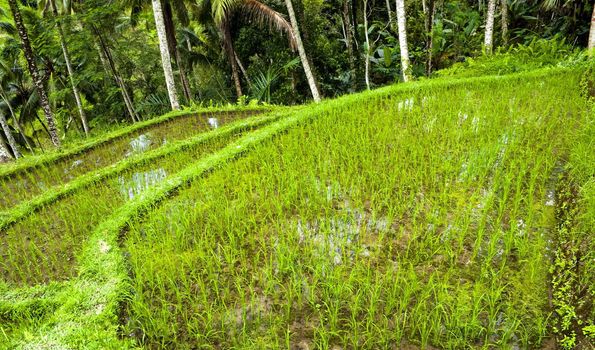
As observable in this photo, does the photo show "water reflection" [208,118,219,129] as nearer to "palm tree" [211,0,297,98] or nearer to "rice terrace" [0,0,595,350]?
"rice terrace" [0,0,595,350]

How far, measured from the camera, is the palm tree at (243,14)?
30.9 feet

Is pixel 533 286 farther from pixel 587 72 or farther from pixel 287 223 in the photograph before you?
pixel 587 72

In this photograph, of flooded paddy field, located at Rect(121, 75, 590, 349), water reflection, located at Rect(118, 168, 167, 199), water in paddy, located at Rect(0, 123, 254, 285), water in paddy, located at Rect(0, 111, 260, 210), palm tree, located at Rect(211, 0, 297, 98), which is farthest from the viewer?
palm tree, located at Rect(211, 0, 297, 98)

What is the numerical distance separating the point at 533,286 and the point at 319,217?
1591 mm

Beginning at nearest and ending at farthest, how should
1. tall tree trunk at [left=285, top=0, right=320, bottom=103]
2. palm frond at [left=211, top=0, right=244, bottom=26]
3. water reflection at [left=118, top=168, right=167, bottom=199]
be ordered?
water reflection at [left=118, top=168, right=167, bottom=199] → tall tree trunk at [left=285, top=0, right=320, bottom=103] → palm frond at [left=211, top=0, right=244, bottom=26]

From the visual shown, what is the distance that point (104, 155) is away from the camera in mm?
6504

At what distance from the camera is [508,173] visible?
10.7 ft

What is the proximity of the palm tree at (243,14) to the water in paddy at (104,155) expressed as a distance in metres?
2.89

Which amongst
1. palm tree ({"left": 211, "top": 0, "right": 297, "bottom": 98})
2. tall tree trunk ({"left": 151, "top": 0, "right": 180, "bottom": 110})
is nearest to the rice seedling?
tall tree trunk ({"left": 151, "top": 0, "right": 180, "bottom": 110})

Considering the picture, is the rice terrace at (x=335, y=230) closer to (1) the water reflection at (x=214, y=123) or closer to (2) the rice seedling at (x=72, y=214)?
(2) the rice seedling at (x=72, y=214)

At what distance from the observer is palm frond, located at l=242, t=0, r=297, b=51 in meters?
9.62

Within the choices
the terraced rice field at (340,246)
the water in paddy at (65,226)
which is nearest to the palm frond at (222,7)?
the water in paddy at (65,226)

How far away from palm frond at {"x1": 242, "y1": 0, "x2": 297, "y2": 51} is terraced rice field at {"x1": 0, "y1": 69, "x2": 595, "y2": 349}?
224 inches

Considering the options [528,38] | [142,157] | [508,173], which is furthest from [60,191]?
[528,38]
